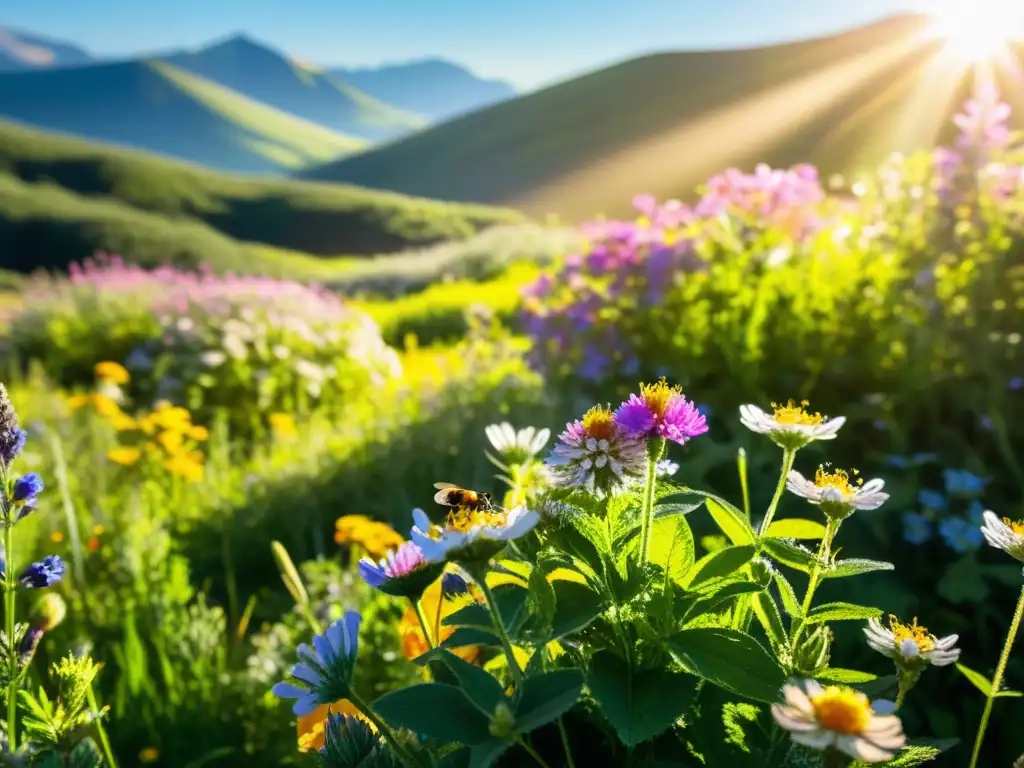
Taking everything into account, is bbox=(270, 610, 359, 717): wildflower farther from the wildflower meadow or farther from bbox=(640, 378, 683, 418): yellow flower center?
bbox=(640, 378, 683, 418): yellow flower center

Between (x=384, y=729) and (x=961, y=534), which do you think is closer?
(x=384, y=729)

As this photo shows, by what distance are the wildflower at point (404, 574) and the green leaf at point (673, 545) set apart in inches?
9.7

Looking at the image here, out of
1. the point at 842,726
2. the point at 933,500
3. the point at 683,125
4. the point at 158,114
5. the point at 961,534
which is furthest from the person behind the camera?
the point at 158,114

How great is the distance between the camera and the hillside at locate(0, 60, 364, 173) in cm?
14538

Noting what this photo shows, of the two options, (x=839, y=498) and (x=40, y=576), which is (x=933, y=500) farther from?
(x=40, y=576)

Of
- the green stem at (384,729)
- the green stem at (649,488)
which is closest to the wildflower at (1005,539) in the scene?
the green stem at (649,488)

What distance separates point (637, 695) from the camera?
757mm

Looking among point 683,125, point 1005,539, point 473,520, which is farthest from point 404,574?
point 683,125

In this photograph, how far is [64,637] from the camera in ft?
7.90

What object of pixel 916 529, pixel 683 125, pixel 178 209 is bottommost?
pixel 178 209

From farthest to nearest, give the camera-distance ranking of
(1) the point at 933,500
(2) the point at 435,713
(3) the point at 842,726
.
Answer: (1) the point at 933,500 < (2) the point at 435,713 < (3) the point at 842,726

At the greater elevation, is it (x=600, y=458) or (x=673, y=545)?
(x=600, y=458)

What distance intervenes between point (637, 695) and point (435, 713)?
0.18 meters

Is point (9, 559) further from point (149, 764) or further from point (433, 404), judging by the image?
point (433, 404)
